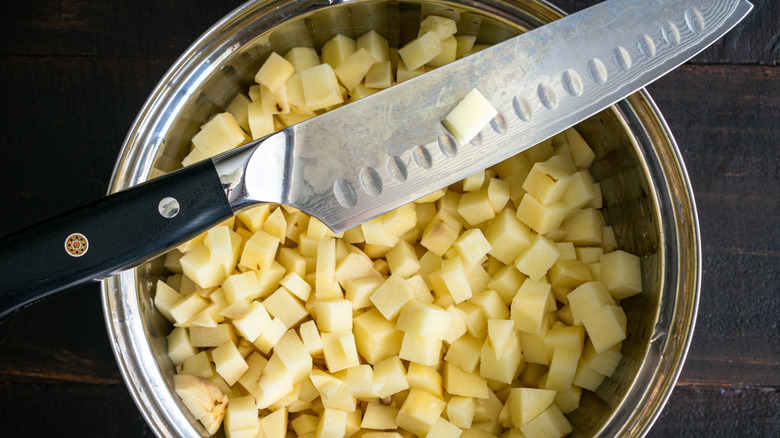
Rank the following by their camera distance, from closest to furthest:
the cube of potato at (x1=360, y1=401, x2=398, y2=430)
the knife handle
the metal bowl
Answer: the knife handle → the metal bowl → the cube of potato at (x1=360, y1=401, x2=398, y2=430)

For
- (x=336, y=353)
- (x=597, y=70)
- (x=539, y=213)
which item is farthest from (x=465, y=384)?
(x=597, y=70)

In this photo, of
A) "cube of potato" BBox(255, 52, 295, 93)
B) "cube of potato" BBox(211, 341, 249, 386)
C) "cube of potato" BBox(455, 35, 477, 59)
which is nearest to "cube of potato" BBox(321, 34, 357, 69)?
"cube of potato" BBox(255, 52, 295, 93)

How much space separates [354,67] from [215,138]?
14.4 inches

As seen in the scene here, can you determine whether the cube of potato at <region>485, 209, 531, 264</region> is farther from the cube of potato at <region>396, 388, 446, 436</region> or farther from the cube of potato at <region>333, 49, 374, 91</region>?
the cube of potato at <region>333, 49, 374, 91</region>

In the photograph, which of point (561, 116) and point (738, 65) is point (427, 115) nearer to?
point (561, 116)

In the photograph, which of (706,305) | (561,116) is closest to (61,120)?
(561,116)

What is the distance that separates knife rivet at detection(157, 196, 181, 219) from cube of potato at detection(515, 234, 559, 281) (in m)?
0.76

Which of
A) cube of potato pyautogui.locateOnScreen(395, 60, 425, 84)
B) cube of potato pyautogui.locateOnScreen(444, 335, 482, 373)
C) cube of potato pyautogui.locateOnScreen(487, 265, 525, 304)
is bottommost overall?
cube of potato pyautogui.locateOnScreen(444, 335, 482, 373)

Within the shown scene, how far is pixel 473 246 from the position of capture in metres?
1.29

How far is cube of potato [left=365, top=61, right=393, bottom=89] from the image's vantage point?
4.38ft

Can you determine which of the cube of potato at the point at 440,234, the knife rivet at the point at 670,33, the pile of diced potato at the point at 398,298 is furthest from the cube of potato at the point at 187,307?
the knife rivet at the point at 670,33

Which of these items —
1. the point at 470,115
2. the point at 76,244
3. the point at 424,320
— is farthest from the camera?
the point at 424,320

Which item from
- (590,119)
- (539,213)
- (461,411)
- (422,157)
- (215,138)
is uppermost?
(215,138)

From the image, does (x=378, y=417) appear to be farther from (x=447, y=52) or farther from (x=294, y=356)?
(x=447, y=52)
